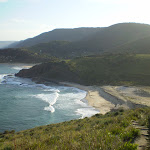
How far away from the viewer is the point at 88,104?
34.6m

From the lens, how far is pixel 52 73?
6381cm

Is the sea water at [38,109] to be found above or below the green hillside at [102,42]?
below

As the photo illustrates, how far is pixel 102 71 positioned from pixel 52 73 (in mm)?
19247

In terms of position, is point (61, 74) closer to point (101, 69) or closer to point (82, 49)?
point (101, 69)

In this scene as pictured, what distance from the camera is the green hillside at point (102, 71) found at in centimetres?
5193

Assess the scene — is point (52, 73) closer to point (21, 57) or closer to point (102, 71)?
point (102, 71)

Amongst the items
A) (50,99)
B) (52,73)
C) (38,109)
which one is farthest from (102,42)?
(38,109)

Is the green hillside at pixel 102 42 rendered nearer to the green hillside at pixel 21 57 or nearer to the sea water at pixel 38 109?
the green hillside at pixel 21 57

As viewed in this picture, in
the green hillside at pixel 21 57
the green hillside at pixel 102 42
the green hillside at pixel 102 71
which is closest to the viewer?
the green hillside at pixel 102 71

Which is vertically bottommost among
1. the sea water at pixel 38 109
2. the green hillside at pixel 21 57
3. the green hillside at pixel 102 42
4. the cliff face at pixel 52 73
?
the sea water at pixel 38 109

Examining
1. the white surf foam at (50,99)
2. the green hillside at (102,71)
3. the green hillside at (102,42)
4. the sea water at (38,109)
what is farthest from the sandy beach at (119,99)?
the green hillside at (102,42)

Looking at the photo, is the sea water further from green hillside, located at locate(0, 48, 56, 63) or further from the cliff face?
green hillside, located at locate(0, 48, 56, 63)

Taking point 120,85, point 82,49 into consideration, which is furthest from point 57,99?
point 82,49

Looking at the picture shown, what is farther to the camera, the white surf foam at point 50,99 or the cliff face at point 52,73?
the cliff face at point 52,73
